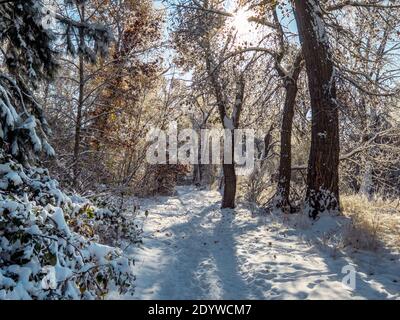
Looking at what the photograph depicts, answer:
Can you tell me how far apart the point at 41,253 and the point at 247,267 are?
10.9 feet

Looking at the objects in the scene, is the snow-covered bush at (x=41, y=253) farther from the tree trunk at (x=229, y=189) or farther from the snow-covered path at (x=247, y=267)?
the tree trunk at (x=229, y=189)

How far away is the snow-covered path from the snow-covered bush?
110 cm

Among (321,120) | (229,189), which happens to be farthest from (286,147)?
(229,189)

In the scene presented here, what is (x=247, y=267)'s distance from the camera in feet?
18.5

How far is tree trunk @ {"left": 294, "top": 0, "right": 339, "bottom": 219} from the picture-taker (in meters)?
7.65

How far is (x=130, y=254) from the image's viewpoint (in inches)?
245

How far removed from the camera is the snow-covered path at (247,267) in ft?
14.7

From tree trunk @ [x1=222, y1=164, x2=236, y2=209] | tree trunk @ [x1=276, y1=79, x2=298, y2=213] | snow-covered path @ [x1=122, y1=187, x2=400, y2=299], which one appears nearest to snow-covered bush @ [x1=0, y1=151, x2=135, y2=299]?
snow-covered path @ [x1=122, y1=187, x2=400, y2=299]

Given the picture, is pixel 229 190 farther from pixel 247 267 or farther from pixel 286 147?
pixel 247 267

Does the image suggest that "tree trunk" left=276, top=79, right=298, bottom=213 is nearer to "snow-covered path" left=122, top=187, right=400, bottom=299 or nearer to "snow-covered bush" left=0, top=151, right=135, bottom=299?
"snow-covered path" left=122, top=187, right=400, bottom=299

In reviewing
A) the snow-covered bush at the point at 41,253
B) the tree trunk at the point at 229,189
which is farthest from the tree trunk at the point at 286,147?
the snow-covered bush at the point at 41,253

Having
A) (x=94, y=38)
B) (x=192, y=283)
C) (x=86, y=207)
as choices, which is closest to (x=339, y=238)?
(x=192, y=283)

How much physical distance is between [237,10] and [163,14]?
183 inches

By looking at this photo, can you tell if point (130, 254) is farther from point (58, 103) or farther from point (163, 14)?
point (163, 14)
